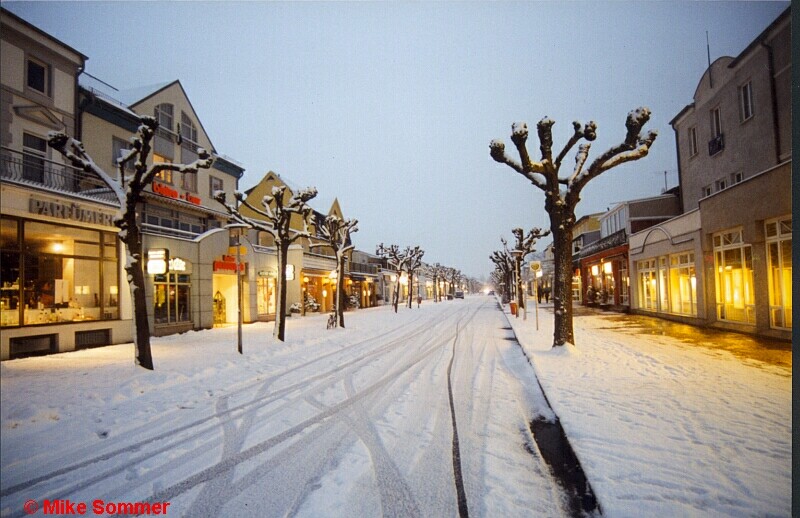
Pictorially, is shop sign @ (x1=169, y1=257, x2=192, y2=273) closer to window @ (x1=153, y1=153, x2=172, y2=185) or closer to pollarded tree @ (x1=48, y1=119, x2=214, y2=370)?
window @ (x1=153, y1=153, x2=172, y2=185)

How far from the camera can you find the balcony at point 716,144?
57.6 ft

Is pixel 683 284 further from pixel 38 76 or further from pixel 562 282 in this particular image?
pixel 38 76

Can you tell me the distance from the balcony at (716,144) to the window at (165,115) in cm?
2806

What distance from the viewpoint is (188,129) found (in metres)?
21.0

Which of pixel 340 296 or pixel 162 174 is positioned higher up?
pixel 162 174

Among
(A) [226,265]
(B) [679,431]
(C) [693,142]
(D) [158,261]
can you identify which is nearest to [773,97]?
(C) [693,142]

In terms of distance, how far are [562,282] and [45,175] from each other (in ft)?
59.3

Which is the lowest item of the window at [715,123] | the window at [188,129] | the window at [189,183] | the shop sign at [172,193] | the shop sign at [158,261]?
the shop sign at [158,261]

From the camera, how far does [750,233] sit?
12.3m

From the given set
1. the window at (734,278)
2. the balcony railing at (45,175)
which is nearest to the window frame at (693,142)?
the window at (734,278)

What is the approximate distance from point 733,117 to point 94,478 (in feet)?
78.8

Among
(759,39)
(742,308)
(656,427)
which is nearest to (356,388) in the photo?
(656,427)

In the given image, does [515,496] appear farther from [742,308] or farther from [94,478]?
[742,308]

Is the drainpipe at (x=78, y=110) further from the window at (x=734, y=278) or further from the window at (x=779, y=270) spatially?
the window at (x=734, y=278)
